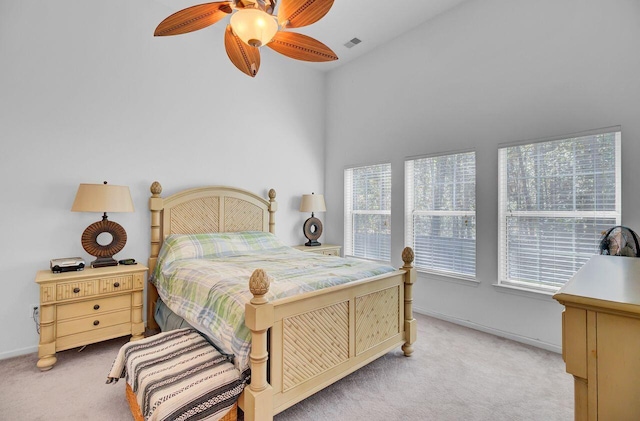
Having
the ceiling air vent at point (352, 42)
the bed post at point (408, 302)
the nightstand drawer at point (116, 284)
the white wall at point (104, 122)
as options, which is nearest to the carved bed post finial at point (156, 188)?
the white wall at point (104, 122)

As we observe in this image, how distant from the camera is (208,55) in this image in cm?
370

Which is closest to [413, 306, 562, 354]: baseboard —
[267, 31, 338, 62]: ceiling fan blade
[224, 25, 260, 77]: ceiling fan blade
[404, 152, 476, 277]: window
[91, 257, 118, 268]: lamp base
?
[404, 152, 476, 277]: window

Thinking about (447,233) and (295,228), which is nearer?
(447,233)

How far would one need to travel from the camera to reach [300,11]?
1720 mm

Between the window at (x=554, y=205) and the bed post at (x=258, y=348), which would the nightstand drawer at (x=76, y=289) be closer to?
the bed post at (x=258, y=348)

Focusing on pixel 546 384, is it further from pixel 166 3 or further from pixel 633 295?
pixel 166 3

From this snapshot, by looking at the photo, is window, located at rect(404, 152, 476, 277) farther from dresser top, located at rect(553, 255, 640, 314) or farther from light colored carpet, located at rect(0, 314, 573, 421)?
dresser top, located at rect(553, 255, 640, 314)

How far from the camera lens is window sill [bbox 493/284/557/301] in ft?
9.01

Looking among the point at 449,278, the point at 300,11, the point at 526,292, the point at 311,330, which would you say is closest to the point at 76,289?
the point at 311,330

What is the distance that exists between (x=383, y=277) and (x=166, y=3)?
363cm

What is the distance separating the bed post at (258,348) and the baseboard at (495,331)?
8.02ft

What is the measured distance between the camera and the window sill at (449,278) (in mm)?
3264

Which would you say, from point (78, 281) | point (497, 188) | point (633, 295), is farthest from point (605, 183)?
point (78, 281)

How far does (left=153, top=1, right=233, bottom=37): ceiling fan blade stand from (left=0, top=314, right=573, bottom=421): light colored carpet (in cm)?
235
